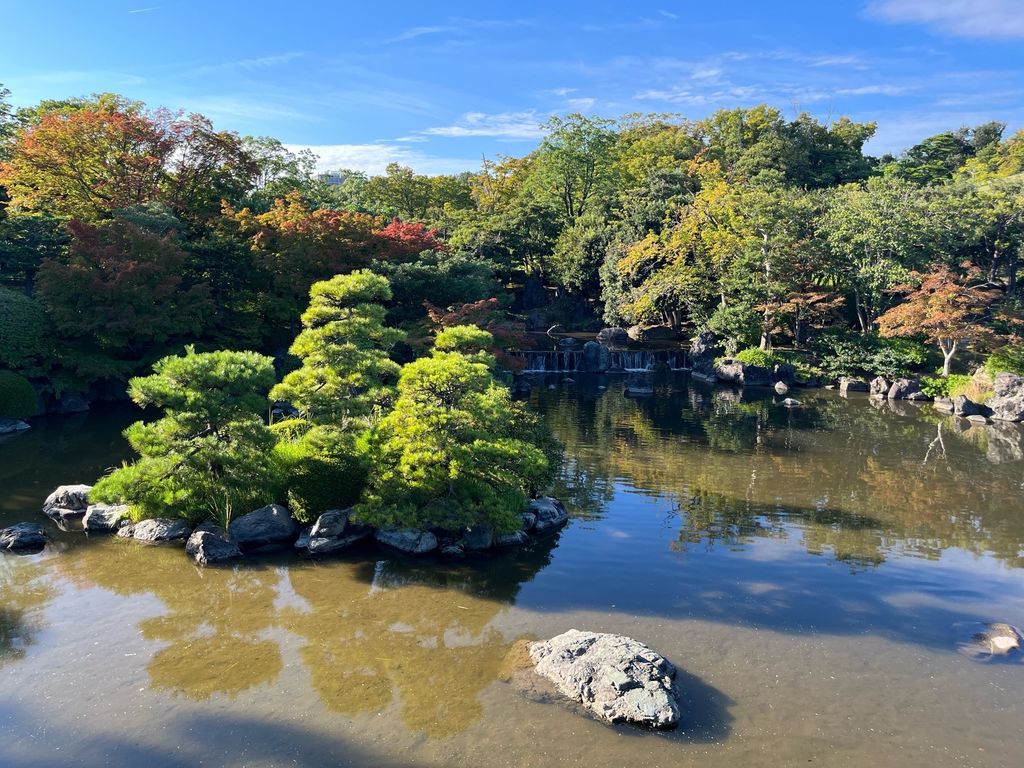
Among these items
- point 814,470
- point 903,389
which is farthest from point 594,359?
point 814,470

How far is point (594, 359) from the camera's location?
3822 cm

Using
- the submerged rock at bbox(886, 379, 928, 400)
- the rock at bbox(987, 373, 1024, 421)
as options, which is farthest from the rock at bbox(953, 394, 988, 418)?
the submerged rock at bbox(886, 379, 928, 400)

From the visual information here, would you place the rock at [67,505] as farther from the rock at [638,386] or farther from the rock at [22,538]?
the rock at [638,386]

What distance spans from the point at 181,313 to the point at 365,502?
→ 16.1 meters

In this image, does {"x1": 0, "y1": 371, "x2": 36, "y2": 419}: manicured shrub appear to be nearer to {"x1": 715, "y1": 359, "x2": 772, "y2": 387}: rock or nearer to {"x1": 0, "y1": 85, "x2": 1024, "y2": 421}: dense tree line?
{"x1": 0, "y1": 85, "x2": 1024, "y2": 421}: dense tree line

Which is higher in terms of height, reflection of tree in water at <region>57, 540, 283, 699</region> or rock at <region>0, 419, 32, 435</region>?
rock at <region>0, 419, 32, 435</region>

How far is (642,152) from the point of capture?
53.3 m

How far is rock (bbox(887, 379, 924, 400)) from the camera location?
3028cm

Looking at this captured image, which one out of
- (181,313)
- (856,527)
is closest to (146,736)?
(856,527)

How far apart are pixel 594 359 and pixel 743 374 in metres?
8.45

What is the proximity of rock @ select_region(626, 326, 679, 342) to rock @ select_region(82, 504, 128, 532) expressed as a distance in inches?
1278

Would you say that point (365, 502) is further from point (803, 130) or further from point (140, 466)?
point (803, 130)

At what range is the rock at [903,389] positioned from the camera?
30281 millimetres

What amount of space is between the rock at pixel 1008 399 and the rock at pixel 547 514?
22.2 metres
